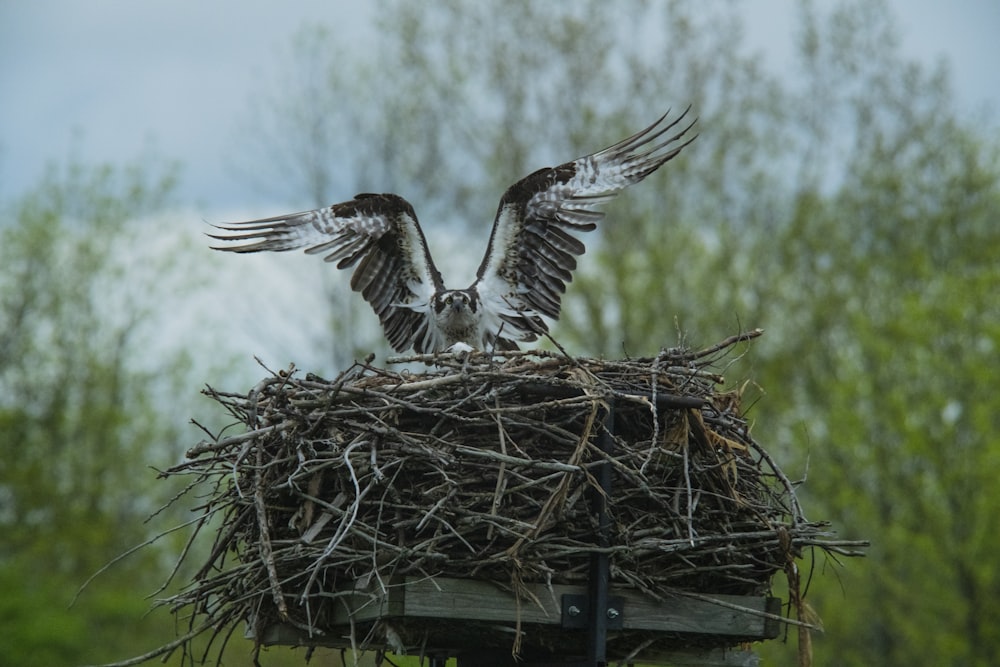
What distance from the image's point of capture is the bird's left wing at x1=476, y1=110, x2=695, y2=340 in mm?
7719

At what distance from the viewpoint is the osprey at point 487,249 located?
25.3ft

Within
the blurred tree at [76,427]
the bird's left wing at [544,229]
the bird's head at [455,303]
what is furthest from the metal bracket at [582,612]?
the blurred tree at [76,427]

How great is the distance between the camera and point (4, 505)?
869 inches

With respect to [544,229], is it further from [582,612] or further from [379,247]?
[582,612]

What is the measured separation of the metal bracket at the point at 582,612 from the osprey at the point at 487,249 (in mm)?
2459

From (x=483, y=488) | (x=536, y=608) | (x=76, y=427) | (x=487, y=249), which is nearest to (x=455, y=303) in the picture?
(x=487, y=249)

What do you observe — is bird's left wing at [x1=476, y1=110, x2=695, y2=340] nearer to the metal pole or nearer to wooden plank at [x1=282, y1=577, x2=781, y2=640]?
the metal pole

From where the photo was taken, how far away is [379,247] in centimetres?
808

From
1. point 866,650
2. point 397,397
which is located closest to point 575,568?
point 397,397

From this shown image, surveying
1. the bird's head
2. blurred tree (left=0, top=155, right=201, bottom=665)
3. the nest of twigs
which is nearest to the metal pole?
the nest of twigs

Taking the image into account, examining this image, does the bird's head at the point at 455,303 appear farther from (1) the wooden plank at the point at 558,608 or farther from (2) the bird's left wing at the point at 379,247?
(1) the wooden plank at the point at 558,608

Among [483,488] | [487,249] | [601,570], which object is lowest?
[601,570]

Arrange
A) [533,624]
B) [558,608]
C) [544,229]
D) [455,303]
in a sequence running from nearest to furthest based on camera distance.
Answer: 1. [558,608]
2. [533,624]
3. [455,303]
4. [544,229]

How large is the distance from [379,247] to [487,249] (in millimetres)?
701
